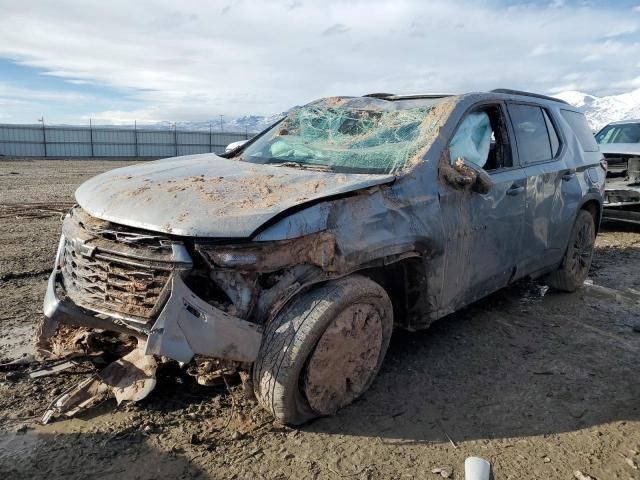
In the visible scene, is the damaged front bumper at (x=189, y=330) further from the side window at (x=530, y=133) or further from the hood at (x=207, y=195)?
the side window at (x=530, y=133)

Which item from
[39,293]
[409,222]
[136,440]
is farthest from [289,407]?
[39,293]

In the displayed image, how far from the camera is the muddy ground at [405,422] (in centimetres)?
251

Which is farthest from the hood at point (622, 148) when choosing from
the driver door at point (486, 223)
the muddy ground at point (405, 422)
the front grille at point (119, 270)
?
the front grille at point (119, 270)

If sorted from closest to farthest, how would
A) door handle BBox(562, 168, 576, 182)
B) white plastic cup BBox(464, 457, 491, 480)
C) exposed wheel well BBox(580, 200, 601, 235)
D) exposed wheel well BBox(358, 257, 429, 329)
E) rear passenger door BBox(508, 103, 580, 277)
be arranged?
1. white plastic cup BBox(464, 457, 491, 480)
2. exposed wheel well BBox(358, 257, 429, 329)
3. rear passenger door BBox(508, 103, 580, 277)
4. door handle BBox(562, 168, 576, 182)
5. exposed wheel well BBox(580, 200, 601, 235)

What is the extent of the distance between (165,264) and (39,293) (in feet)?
9.22

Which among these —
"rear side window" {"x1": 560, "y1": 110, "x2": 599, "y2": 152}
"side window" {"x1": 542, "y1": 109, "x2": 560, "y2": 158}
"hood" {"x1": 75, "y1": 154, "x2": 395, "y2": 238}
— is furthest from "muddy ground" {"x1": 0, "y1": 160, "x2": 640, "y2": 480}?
"rear side window" {"x1": 560, "y1": 110, "x2": 599, "y2": 152}

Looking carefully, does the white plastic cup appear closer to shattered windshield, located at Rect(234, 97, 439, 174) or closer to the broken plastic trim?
the broken plastic trim

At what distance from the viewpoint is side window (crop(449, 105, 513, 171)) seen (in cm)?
364

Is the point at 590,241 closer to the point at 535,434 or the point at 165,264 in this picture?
the point at 535,434

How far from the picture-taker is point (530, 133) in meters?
4.44

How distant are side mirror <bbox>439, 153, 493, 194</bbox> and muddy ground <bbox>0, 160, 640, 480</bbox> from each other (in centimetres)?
123

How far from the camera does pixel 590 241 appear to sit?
5.43 meters

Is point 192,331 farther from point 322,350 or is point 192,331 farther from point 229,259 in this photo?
point 322,350

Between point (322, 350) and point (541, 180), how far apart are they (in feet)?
8.54
